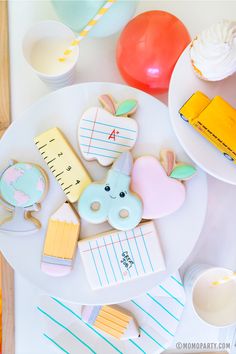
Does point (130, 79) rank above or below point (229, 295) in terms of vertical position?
above

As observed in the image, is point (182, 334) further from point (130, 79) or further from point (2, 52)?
point (2, 52)

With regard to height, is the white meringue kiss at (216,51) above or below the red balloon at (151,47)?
above

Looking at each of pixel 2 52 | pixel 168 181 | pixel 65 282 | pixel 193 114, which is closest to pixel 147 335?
pixel 65 282

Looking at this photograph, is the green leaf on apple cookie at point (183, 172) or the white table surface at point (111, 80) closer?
the green leaf on apple cookie at point (183, 172)

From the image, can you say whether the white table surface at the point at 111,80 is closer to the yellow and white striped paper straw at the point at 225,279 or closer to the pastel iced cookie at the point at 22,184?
the yellow and white striped paper straw at the point at 225,279

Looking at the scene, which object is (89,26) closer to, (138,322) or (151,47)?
(151,47)

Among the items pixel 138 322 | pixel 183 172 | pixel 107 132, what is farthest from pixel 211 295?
pixel 107 132

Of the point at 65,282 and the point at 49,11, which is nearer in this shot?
the point at 65,282
